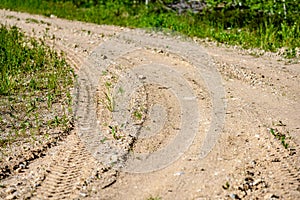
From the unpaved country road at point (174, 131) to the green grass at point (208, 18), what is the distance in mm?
1122

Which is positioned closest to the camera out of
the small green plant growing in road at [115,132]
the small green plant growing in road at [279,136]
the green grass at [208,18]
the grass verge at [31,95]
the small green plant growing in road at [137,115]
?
the small green plant growing in road at [279,136]

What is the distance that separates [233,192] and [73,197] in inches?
59.4

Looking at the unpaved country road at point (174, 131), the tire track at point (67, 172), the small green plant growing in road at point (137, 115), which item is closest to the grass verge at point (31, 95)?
the unpaved country road at point (174, 131)

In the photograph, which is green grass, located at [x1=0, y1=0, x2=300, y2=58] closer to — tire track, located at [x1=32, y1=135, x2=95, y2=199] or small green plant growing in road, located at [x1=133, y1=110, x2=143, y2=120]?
small green plant growing in road, located at [x1=133, y1=110, x2=143, y2=120]

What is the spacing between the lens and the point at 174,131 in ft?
20.8

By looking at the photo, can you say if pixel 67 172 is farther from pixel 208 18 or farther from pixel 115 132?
pixel 208 18

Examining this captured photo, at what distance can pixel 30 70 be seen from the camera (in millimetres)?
9211

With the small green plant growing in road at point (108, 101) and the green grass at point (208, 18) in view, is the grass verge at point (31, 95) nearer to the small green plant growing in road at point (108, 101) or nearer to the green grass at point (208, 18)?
the small green plant growing in road at point (108, 101)

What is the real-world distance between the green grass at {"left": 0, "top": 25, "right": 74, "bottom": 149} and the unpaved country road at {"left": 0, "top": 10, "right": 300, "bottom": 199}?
0.28m

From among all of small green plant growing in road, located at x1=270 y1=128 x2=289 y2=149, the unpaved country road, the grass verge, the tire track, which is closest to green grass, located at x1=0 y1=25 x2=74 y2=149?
the grass verge

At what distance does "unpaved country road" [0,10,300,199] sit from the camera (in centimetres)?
502

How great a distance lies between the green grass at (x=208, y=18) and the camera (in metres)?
11.1

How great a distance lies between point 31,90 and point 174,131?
2.85 meters

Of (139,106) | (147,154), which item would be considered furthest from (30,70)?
(147,154)
